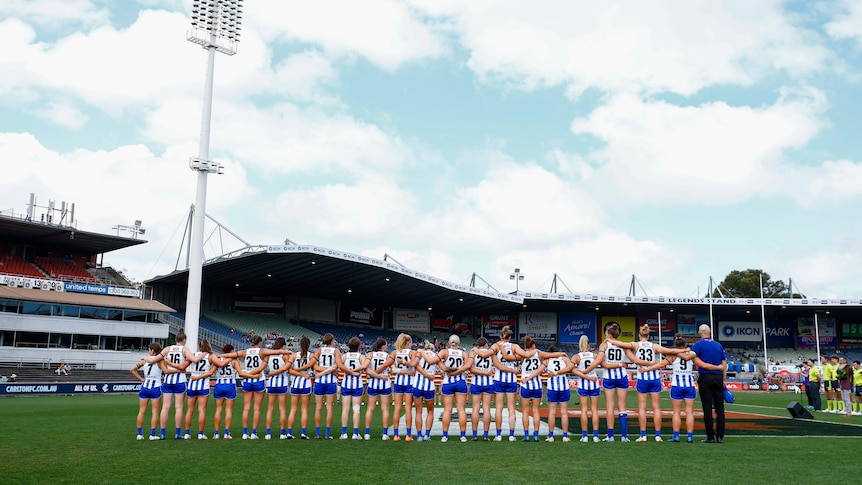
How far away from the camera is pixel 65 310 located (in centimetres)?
4003

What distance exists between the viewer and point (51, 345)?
39.2m

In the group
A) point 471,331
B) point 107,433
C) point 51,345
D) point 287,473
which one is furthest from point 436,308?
point 287,473

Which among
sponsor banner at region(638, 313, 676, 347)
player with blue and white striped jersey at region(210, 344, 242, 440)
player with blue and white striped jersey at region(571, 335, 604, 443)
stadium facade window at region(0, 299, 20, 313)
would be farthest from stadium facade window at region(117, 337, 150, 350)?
sponsor banner at region(638, 313, 676, 347)

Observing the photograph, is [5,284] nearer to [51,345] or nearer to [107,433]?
[51,345]

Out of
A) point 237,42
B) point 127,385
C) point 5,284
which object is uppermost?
point 237,42

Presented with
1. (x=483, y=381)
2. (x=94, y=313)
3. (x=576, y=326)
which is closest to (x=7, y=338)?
(x=94, y=313)

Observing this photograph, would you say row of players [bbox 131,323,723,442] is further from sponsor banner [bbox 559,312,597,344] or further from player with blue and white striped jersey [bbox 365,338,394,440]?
sponsor banner [bbox 559,312,597,344]

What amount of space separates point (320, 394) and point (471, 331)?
53230 millimetres

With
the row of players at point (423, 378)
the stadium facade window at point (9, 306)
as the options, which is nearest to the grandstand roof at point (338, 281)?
the stadium facade window at point (9, 306)

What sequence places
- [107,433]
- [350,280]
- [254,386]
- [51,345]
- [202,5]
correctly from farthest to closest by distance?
[350,280], [51,345], [202,5], [107,433], [254,386]

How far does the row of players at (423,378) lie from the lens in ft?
37.4

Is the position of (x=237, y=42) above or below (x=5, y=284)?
above

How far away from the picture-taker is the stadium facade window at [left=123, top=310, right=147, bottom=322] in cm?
4297

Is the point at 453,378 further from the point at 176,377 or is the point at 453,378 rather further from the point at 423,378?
the point at 176,377
